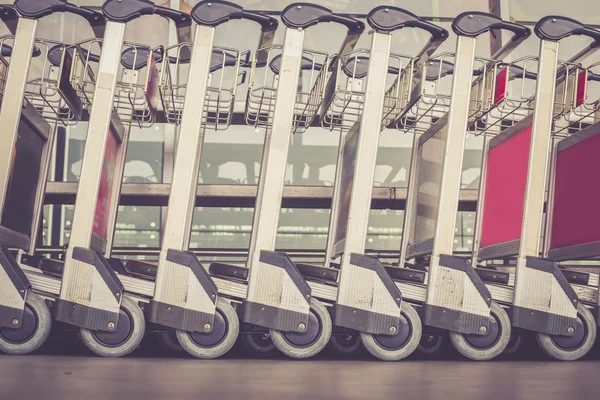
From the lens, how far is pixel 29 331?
367 cm

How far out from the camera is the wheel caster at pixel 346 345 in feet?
13.3

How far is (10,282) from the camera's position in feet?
12.0

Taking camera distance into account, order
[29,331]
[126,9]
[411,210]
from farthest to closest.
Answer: [411,210] → [126,9] → [29,331]

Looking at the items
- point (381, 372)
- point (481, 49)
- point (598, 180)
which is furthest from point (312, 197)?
point (381, 372)

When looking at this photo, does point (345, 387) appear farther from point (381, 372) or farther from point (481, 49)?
point (481, 49)

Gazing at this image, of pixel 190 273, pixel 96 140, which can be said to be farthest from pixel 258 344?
pixel 96 140

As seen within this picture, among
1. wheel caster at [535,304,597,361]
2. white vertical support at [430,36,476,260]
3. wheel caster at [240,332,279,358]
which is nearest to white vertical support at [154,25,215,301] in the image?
wheel caster at [240,332,279,358]

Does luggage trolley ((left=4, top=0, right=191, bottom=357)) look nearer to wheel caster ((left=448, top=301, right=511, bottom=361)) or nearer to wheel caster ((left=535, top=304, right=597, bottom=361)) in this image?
wheel caster ((left=448, top=301, right=511, bottom=361))

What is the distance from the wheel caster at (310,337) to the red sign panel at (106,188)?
3.95 feet

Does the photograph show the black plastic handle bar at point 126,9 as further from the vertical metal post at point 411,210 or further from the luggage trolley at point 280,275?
the vertical metal post at point 411,210

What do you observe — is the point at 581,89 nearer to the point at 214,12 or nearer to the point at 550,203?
the point at 550,203

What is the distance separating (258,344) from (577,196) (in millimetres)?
1937

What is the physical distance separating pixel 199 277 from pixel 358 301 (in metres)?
0.77

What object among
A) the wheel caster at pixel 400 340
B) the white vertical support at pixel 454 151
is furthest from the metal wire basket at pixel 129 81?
the wheel caster at pixel 400 340
